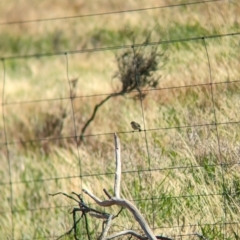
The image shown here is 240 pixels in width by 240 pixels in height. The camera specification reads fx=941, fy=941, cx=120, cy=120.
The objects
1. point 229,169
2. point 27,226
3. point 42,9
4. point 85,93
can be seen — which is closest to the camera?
point 229,169

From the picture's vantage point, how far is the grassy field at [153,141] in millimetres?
5504

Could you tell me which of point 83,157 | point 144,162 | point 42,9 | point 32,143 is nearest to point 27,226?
point 83,157

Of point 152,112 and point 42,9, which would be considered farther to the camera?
point 42,9

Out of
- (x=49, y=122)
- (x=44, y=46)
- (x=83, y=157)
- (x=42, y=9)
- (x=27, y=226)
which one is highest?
(x=42, y=9)

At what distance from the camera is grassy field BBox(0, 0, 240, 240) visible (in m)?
5.50

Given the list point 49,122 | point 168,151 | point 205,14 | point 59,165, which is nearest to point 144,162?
point 168,151

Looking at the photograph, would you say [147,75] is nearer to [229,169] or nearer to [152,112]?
[152,112]

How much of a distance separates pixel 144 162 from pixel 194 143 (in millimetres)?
365

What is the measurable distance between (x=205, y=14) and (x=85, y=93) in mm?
1766

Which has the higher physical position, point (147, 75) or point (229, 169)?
point (147, 75)

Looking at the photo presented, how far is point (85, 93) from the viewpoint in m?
8.73

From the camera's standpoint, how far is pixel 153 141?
6172 mm

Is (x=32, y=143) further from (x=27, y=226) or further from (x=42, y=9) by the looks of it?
(x=42, y=9)

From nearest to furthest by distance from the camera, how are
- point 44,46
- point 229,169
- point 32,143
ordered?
point 229,169
point 32,143
point 44,46
